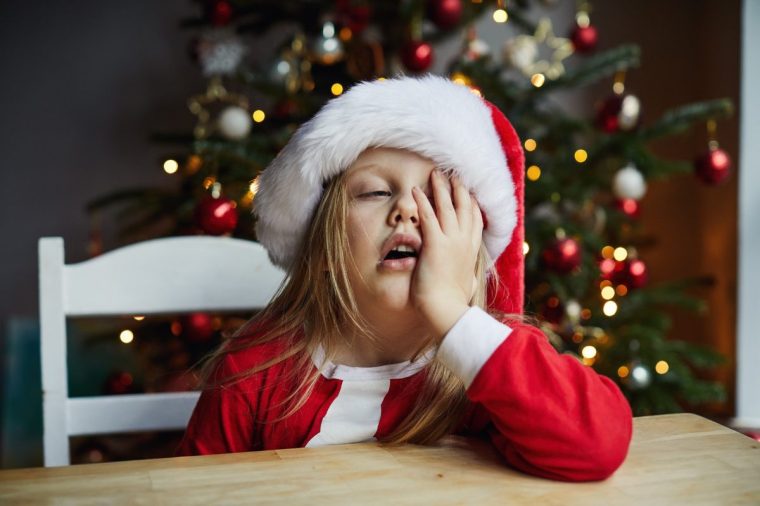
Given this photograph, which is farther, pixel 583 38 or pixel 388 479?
pixel 583 38

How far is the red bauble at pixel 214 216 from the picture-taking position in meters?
1.42

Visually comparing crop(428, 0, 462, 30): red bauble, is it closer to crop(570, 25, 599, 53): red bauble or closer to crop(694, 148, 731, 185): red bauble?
crop(570, 25, 599, 53): red bauble

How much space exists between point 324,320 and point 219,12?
101 centimetres

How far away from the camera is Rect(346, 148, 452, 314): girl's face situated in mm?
849

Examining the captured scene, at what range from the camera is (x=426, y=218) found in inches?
33.4

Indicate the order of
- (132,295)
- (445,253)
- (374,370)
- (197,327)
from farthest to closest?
(197,327)
(132,295)
(374,370)
(445,253)

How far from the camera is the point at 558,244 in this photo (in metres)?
1.62

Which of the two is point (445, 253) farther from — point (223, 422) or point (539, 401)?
point (223, 422)

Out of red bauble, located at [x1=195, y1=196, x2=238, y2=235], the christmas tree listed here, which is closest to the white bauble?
the christmas tree

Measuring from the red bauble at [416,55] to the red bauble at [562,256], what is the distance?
50cm

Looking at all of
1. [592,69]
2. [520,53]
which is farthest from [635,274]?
[520,53]

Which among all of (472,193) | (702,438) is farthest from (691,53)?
(702,438)

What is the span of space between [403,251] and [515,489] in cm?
32

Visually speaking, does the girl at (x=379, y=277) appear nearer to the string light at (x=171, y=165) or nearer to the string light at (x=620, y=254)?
the string light at (x=171, y=165)
